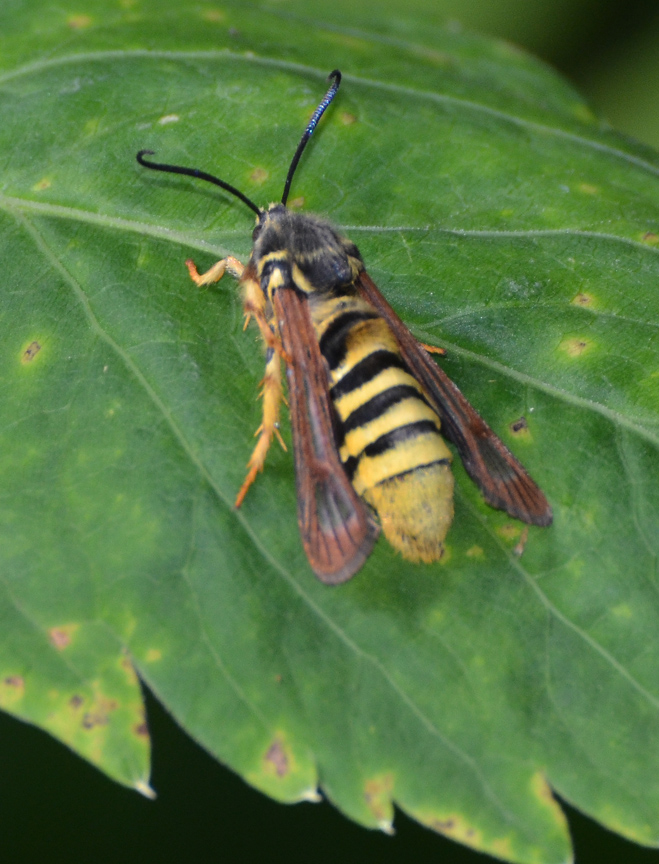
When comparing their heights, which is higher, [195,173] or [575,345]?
[575,345]

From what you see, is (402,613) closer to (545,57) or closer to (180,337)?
(180,337)

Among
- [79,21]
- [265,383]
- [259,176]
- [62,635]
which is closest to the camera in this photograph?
[62,635]

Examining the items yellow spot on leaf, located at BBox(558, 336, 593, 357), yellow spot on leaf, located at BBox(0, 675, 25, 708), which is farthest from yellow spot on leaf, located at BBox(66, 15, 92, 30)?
yellow spot on leaf, located at BBox(0, 675, 25, 708)

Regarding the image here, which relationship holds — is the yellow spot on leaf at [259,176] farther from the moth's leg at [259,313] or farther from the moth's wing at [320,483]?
the moth's wing at [320,483]

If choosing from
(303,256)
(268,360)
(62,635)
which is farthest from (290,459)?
(62,635)

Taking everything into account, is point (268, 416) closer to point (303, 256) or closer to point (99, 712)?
point (303, 256)
